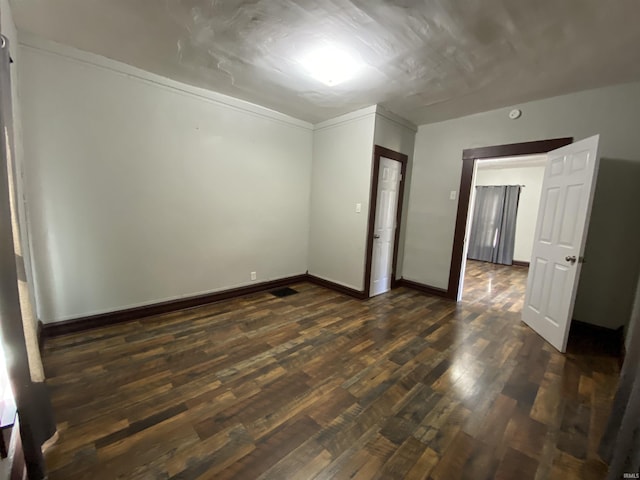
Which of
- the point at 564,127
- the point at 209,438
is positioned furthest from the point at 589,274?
the point at 209,438

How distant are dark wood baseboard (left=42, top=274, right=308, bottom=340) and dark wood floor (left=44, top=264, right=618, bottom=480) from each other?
3.8 inches

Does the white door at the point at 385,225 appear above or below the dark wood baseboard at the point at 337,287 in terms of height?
above

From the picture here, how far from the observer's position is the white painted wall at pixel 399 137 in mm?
3363

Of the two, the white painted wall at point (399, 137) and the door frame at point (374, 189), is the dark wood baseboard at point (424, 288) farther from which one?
the door frame at point (374, 189)

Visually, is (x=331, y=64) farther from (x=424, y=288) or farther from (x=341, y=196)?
(x=424, y=288)

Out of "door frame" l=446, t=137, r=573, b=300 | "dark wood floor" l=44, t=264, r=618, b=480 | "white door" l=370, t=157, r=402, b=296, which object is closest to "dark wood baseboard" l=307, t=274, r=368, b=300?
"white door" l=370, t=157, r=402, b=296

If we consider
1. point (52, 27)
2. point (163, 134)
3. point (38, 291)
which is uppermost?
point (52, 27)

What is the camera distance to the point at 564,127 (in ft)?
9.27

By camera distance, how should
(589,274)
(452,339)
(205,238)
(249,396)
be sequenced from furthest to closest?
(205,238)
(589,274)
(452,339)
(249,396)

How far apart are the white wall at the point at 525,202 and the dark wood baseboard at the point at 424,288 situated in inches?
154

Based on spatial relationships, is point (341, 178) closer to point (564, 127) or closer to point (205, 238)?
point (205, 238)

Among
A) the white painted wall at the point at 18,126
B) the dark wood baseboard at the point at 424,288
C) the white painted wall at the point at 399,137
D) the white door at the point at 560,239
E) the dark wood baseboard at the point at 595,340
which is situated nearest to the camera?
the white painted wall at the point at 18,126

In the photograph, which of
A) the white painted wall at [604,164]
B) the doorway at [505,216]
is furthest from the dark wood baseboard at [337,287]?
the doorway at [505,216]

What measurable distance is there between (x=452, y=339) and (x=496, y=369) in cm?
48
